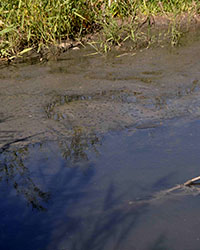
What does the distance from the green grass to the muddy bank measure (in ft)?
0.86

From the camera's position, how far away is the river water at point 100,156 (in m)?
1.87

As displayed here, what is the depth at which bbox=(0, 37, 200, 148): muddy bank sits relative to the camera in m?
3.01

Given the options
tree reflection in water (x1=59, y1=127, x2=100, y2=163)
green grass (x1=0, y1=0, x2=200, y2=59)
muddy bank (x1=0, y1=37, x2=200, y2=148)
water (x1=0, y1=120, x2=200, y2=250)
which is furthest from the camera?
green grass (x1=0, y1=0, x2=200, y2=59)

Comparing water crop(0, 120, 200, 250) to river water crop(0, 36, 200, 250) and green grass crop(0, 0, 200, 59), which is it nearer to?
river water crop(0, 36, 200, 250)

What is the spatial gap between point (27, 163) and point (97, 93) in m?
1.27

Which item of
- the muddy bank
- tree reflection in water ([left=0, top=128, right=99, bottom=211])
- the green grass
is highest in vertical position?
the green grass

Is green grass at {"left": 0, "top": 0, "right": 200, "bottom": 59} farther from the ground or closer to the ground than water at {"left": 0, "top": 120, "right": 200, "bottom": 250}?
farther from the ground

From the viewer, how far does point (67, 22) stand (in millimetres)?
4852

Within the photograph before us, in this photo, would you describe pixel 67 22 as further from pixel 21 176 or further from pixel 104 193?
pixel 104 193

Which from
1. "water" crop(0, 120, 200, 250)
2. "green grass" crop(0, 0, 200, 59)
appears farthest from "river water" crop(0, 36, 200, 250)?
"green grass" crop(0, 0, 200, 59)

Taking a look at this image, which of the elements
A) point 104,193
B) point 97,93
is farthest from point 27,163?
point 97,93

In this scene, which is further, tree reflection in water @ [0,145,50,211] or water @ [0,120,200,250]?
tree reflection in water @ [0,145,50,211]

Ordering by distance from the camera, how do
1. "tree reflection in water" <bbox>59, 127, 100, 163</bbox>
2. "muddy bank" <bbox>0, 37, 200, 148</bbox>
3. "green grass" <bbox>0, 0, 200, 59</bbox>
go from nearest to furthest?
"tree reflection in water" <bbox>59, 127, 100, 163</bbox> → "muddy bank" <bbox>0, 37, 200, 148</bbox> → "green grass" <bbox>0, 0, 200, 59</bbox>

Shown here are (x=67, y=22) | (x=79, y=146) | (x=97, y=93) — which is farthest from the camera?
(x=67, y=22)
